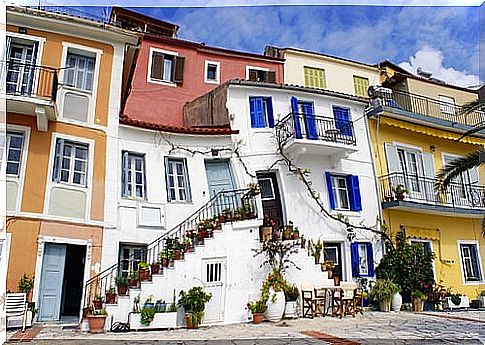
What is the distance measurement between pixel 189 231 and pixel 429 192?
6.80 meters

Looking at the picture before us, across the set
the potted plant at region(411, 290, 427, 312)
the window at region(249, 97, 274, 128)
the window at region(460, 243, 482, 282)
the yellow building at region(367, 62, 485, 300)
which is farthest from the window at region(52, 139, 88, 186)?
the window at region(460, 243, 482, 282)

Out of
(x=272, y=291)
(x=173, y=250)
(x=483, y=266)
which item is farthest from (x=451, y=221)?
(x=173, y=250)

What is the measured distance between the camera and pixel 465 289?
11.2 m

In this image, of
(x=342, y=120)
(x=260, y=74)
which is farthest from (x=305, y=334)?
(x=260, y=74)

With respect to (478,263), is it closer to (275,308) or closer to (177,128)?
(275,308)

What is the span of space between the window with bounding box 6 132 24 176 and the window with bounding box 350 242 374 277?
7087mm

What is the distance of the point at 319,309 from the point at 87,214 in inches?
181

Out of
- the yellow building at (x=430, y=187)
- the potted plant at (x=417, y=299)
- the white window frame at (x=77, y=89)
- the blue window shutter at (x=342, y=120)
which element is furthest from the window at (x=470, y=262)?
the white window frame at (x=77, y=89)

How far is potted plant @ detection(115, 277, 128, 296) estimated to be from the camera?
696cm

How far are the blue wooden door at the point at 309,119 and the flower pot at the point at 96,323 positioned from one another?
577 cm

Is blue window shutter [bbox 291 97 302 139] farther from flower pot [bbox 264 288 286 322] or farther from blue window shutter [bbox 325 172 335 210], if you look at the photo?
flower pot [bbox 264 288 286 322]

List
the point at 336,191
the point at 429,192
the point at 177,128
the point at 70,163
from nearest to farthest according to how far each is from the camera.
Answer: the point at 70,163 < the point at 177,128 < the point at 336,191 < the point at 429,192

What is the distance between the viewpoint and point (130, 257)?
321 inches

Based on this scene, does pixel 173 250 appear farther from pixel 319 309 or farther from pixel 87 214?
pixel 319 309
